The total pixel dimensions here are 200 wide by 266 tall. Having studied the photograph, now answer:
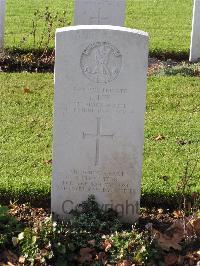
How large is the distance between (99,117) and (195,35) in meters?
5.71

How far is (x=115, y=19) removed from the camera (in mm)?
9992

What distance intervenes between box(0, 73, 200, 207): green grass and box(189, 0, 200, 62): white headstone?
55.6 inches

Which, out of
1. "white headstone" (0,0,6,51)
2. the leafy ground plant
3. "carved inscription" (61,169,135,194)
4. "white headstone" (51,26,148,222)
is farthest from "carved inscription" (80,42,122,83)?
"white headstone" (0,0,6,51)

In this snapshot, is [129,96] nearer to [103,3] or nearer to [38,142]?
[38,142]

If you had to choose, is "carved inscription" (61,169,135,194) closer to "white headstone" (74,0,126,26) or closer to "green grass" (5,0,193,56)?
"white headstone" (74,0,126,26)

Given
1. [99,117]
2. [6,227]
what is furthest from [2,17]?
[6,227]

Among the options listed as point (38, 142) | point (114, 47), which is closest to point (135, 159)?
point (114, 47)

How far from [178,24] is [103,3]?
381cm

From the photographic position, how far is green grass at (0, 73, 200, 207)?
230 inches

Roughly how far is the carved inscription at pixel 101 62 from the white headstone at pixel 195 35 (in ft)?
18.1

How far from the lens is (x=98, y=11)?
991cm

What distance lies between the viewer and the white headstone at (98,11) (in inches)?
388

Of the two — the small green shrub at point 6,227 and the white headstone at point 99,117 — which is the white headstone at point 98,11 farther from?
the small green shrub at point 6,227

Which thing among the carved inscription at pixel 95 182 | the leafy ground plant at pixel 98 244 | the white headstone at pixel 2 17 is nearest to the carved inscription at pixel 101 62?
the carved inscription at pixel 95 182
